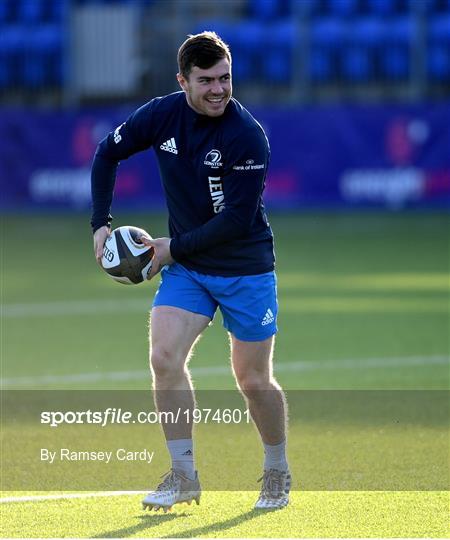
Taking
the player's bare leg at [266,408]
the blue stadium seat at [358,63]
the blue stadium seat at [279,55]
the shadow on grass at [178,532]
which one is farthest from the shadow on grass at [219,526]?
the blue stadium seat at [358,63]

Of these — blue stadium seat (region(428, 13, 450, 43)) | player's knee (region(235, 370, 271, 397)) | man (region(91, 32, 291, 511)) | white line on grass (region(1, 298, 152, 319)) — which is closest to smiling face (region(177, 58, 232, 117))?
man (region(91, 32, 291, 511))

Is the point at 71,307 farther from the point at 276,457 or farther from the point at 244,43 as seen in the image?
the point at 244,43

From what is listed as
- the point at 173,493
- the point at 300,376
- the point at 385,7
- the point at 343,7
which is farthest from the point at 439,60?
the point at 173,493

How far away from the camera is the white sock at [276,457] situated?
6.82 meters

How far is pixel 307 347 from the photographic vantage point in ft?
39.3

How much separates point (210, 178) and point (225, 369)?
4495mm

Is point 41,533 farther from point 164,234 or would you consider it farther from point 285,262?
point 164,234

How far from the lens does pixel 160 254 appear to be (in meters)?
6.72

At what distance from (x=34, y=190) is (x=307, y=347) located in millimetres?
15737

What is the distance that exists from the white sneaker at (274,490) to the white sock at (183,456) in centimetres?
36

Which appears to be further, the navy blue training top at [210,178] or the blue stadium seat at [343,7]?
the blue stadium seat at [343,7]

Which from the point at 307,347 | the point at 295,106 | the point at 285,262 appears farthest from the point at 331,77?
the point at 307,347

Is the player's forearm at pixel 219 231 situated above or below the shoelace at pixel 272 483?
above

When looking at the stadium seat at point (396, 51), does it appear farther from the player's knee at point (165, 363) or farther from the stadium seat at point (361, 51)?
the player's knee at point (165, 363)
